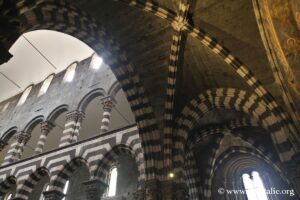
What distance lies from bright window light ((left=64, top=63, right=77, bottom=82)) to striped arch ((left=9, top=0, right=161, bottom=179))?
7291mm

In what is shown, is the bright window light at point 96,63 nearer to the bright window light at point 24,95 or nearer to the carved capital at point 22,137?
the carved capital at point 22,137

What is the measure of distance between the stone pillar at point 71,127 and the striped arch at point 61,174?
1002mm

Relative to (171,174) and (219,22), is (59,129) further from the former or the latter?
(219,22)

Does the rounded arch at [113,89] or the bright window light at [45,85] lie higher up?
the bright window light at [45,85]

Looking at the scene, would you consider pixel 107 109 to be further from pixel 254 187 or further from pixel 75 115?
pixel 254 187

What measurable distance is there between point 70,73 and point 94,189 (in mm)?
8294

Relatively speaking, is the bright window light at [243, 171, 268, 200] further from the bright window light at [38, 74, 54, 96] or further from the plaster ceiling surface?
the bright window light at [38, 74, 54, 96]

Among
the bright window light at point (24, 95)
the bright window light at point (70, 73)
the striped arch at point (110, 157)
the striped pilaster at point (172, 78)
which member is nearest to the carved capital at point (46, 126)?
the bright window light at point (70, 73)

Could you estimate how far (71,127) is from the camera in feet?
37.2

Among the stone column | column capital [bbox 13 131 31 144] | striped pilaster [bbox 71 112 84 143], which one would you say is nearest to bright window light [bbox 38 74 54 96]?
column capital [bbox 13 131 31 144]

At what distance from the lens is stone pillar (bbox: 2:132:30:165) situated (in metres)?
12.7

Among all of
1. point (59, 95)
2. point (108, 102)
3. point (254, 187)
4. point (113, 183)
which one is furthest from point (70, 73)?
point (254, 187)

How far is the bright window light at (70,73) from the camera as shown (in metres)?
14.6

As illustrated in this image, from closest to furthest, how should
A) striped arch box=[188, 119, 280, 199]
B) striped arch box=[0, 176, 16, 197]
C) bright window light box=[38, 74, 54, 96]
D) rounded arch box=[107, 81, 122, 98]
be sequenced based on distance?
1. striped arch box=[188, 119, 280, 199]
2. rounded arch box=[107, 81, 122, 98]
3. striped arch box=[0, 176, 16, 197]
4. bright window light box=[38, 74, 54, 96]
